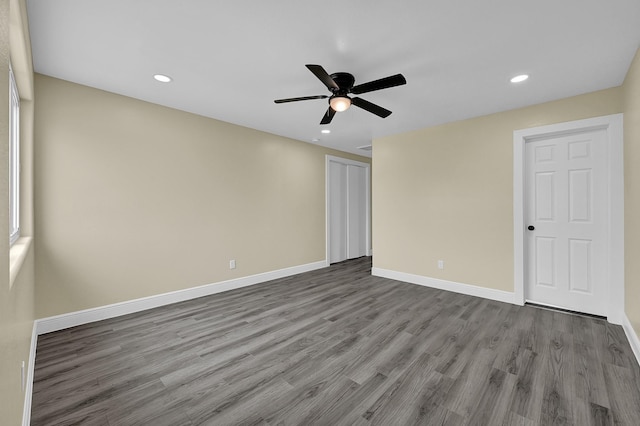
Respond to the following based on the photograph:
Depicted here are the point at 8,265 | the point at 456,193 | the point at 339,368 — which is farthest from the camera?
the point at 456,193

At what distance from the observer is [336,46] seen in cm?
212

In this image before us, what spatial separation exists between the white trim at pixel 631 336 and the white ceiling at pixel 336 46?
7.69 ft

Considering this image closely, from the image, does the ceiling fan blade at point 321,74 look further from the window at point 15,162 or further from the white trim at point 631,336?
the white trim at point 631,336

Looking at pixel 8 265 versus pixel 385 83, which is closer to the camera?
pixel 8 265

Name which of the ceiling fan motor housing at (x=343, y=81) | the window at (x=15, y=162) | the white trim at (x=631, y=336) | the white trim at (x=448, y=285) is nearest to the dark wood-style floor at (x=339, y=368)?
the white trim at (x=631, y=336)

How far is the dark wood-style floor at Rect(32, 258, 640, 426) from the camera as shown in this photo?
1.61m

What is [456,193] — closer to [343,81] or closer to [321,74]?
[343,81]

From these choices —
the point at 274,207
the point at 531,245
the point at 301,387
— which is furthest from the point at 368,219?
the point at 301,387

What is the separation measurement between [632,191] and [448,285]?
2.19 m

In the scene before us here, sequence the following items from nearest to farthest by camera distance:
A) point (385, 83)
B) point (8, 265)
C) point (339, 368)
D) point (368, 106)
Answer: point (8, 265) < point (339, 368) < point (385, 83) < point (368, 106)

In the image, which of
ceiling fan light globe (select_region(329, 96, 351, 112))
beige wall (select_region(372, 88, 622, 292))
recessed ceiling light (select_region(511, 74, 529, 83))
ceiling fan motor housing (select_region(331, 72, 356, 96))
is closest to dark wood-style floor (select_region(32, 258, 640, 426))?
beige wall (select_region(372, 88, 622, 292))

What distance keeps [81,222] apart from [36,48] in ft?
5.15

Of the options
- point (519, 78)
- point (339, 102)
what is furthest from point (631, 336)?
point (339, 102)

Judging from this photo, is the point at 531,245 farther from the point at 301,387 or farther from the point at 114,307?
the point at 114,307
